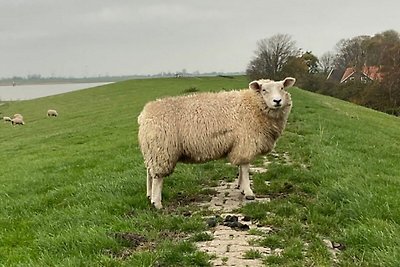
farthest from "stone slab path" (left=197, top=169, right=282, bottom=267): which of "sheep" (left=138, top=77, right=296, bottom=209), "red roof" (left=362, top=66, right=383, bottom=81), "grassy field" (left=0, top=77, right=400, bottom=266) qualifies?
"red roof" (left=362, top=66, right=383, bottom=81)

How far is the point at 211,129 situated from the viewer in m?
8.95

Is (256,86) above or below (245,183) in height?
above

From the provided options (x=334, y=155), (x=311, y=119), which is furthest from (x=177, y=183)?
(x=311, y=119)

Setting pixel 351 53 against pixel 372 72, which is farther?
pixel 351 53

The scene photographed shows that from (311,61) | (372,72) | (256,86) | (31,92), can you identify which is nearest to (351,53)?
(311,61)

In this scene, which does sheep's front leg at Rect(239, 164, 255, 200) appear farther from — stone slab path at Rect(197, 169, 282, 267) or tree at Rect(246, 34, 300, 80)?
tree at Rect(246, 34, 300, 80)

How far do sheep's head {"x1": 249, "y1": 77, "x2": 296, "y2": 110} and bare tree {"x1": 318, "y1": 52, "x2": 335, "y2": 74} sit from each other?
95.7 meters

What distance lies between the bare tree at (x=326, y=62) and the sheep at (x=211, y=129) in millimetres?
95873

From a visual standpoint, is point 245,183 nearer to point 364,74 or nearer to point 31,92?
point 364,74

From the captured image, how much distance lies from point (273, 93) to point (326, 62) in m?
99.1

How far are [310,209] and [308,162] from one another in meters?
3.91

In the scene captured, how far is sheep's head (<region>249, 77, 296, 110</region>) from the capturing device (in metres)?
8.91

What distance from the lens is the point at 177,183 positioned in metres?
10.1

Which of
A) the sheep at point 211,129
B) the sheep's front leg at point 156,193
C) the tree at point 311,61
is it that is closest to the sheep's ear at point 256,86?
the sheep at point 211,129
